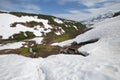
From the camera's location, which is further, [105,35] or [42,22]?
[42,22]

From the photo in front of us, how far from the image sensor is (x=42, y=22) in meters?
134

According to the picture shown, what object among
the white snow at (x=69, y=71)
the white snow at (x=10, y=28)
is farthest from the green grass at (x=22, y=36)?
the white snow at (x=69, y=71)

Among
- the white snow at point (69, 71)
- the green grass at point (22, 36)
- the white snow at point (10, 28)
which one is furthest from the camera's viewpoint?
the white snow at point (10, 28)

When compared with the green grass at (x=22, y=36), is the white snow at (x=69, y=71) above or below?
above

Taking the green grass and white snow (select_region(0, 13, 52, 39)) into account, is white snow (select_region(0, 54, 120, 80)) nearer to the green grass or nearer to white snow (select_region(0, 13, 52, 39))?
the green grass

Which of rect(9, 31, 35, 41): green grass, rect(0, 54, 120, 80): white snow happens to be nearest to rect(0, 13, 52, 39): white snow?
rect(9, 31, 35, 41): green grass

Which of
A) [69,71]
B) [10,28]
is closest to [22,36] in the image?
[10,28]

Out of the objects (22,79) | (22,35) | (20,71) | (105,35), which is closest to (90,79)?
(22,79)

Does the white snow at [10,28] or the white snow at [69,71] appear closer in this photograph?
the white snow at [69,71]

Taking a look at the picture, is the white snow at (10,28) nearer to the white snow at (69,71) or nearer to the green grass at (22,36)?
the green grass at (22,36)

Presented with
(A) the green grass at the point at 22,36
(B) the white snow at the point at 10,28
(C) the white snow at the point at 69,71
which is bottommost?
(A) the green grass at the point at 22,36

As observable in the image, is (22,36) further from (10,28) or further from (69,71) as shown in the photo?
(69,71)

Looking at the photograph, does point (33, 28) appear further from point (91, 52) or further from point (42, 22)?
point (91, 52)

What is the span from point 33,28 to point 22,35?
17593mm
